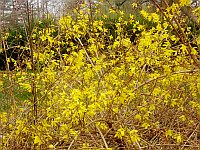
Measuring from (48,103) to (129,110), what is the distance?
0.79 meters

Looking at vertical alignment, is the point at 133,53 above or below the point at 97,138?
above

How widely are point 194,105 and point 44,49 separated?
1.71 meters

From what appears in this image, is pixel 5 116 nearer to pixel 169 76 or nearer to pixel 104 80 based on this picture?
pixel 104 80

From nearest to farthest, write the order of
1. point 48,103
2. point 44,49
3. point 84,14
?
point 48,103
point 44,49
point 84,14

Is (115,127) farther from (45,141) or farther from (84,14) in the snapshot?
(84,14)

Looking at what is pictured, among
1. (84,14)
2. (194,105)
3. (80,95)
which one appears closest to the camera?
(80,95)

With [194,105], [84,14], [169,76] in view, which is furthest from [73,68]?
[84,14]

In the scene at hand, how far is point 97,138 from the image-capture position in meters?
3.72

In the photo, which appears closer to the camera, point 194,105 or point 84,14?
point 194,105

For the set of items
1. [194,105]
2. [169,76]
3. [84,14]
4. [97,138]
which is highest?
[84,14]

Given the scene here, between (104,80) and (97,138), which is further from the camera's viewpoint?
(104,80)

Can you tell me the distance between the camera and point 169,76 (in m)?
3.78

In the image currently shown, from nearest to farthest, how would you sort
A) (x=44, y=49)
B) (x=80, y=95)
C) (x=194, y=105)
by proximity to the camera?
(x=80, y=95) → (x=194, y=105) → (x=44, y=49)

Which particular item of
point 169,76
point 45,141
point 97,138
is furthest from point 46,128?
point 169,76
